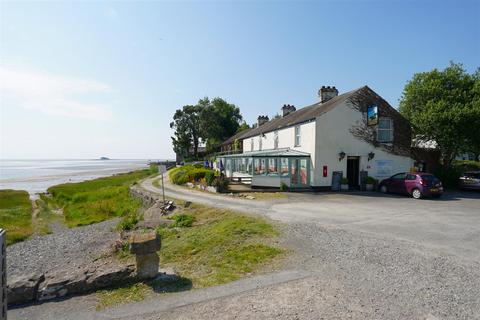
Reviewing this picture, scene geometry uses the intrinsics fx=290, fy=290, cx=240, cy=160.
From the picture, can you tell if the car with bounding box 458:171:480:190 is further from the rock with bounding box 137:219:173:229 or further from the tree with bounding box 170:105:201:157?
the tree with bounding box 170:105:201:157

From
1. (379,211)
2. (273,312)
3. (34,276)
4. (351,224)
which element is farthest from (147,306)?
(379,211)

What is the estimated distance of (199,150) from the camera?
253 ft

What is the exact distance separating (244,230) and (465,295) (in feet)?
19.7

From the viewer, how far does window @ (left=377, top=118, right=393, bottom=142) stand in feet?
75.5

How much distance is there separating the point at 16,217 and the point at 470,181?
35.2 metres

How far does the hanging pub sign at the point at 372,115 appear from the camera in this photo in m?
21.2

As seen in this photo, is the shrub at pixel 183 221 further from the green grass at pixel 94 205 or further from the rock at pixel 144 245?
the green grass at pixel 94 205

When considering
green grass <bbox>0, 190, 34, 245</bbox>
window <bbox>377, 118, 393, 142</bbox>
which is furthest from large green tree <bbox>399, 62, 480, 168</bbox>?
green grass <bbox>0, 190, 34, 245</bbox>

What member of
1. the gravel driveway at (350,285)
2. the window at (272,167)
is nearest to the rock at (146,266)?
the gravel driveway at (350,285)

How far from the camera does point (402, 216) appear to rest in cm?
1246

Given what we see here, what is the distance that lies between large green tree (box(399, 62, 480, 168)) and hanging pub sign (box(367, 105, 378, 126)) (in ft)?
14.6

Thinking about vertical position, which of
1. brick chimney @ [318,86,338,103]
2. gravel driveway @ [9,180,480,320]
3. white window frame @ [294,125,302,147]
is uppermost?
brick chimney @ [318,86,338,103]

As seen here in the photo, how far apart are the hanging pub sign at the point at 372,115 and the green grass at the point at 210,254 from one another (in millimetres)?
14229

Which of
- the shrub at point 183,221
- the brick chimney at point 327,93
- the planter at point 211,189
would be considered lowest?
the shrub at point 183,221
